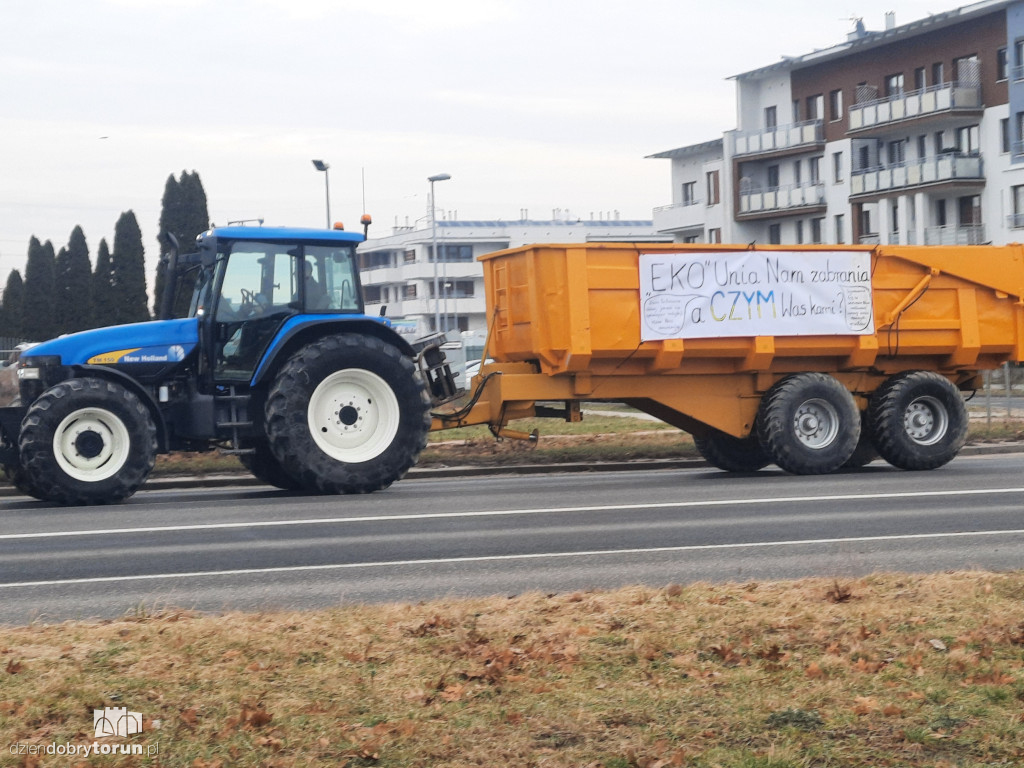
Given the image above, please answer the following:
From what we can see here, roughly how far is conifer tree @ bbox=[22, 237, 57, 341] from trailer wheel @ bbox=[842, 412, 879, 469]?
Result: 4702 cm

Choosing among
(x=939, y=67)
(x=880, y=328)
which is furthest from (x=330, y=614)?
(x=939, y=67)

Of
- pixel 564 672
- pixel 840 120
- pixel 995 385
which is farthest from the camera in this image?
pixel 840 120

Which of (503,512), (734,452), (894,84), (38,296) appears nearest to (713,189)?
(894,84)

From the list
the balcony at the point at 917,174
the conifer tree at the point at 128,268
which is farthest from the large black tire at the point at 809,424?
the conifer tree at the point at 128,268

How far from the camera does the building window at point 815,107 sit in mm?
64938

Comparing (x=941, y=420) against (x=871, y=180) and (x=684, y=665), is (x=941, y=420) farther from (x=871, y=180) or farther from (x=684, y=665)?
(x=871, y=180)

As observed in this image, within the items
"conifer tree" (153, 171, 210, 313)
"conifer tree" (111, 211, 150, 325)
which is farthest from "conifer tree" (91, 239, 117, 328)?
"conifer tree" (153, 171, 210, 313)

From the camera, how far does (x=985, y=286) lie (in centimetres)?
1852

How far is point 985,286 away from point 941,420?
74.7 inches

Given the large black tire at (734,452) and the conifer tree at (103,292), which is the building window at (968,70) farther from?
the large black tire at (734,452)

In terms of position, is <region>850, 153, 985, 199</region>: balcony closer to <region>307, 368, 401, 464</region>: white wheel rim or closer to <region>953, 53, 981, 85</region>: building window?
<region>953, 53, 981, 85</region>: building window

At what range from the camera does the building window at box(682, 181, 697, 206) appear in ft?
245

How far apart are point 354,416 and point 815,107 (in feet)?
178

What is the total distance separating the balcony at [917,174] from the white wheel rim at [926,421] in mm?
40377
